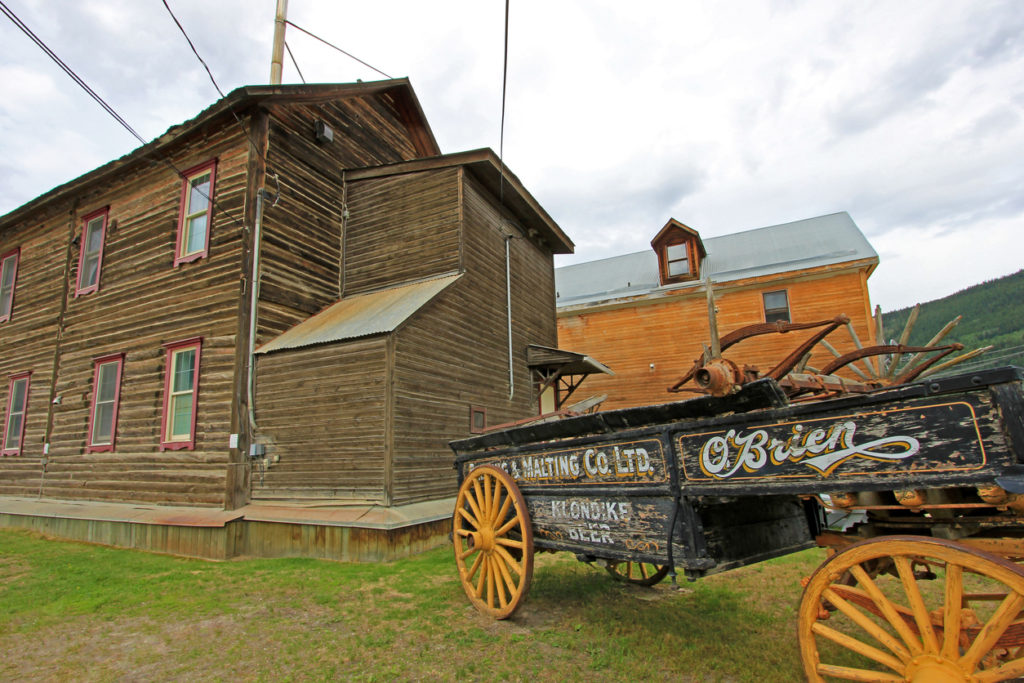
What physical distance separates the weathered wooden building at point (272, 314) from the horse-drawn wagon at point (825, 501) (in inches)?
206

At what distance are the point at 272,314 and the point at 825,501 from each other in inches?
400

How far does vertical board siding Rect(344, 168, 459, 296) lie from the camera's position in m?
12.2

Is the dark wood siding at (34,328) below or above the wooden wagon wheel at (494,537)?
above

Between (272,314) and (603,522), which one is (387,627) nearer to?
(603,522)

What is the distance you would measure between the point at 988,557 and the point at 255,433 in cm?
1056

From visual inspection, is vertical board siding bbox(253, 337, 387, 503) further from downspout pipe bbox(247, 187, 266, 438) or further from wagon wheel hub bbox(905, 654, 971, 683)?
wagon wheel hub bbox(905, 654, 971, 683)

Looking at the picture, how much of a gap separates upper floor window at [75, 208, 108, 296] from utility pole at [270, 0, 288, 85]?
17.9ft

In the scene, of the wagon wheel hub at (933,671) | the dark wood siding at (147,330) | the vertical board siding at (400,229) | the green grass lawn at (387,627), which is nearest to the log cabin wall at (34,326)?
the dark wood siding at (147,330)

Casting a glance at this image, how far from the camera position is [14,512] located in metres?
12.5

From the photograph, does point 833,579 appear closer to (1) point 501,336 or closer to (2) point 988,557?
(2) point 988,557

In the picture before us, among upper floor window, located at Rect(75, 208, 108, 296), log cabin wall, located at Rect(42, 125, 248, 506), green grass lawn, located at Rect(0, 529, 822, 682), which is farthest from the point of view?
upper floor window, located at Rect(75, 208, 108, 296)

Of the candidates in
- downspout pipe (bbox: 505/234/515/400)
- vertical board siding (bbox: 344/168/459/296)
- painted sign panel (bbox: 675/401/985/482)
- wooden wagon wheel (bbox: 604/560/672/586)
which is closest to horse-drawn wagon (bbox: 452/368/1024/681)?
painted sign panel (bbox: 675/401/985/482)

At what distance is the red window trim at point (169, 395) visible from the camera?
35.0ft

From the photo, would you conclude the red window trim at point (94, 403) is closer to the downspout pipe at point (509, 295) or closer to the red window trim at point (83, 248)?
the red window trim at point (83, 248)
